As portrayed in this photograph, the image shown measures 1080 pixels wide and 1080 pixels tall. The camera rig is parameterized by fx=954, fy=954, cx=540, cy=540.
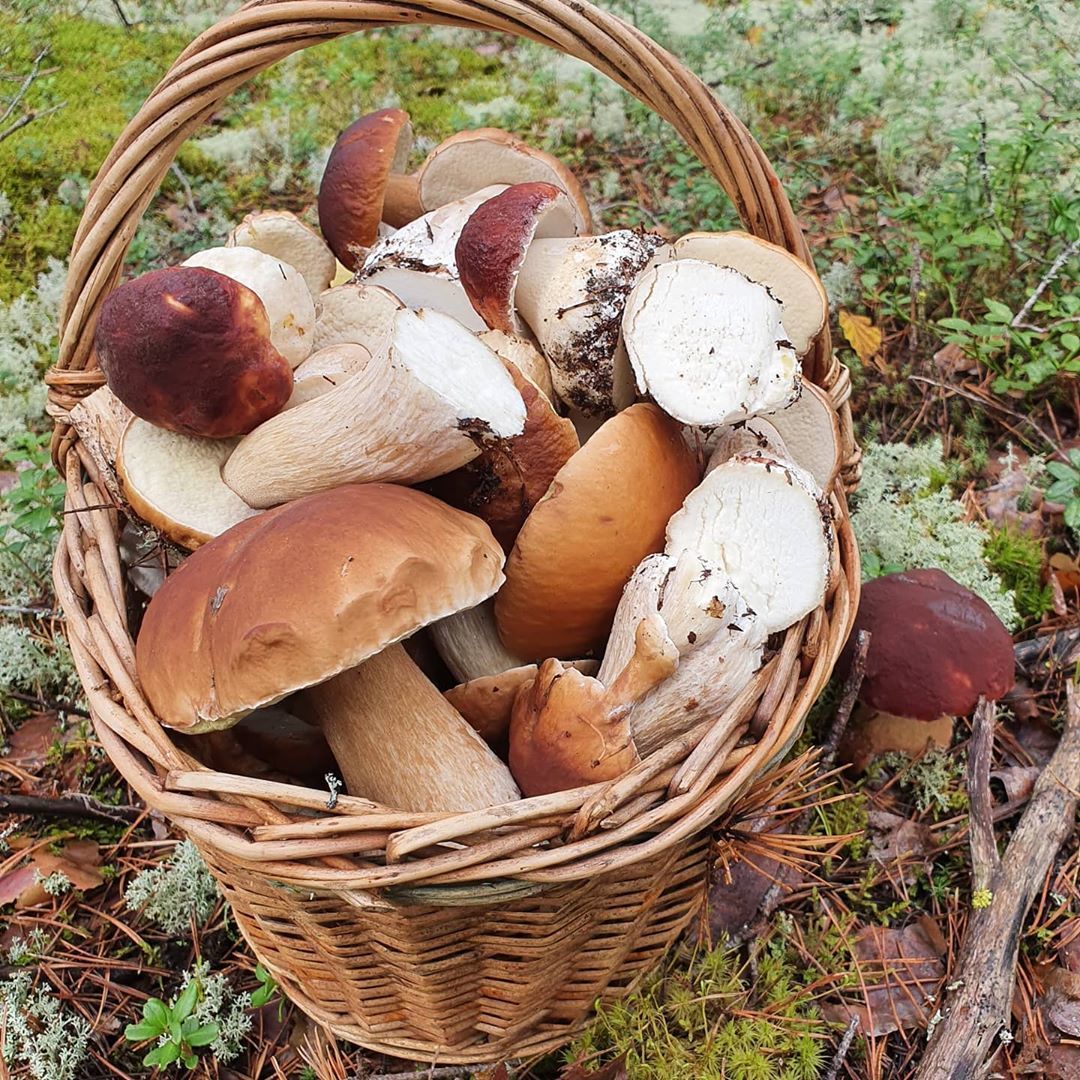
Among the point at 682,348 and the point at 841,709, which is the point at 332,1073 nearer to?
the point at 841,709

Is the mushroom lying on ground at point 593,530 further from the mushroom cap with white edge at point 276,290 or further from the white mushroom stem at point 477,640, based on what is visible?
the mushroom cap with white edge at point 276,290

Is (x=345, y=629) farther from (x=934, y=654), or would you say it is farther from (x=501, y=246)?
(x=934, y=654)

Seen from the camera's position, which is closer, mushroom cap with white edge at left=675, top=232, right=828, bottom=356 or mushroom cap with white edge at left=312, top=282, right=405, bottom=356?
mushroom cap with white edge at left=675, top=232, right=828, bottom=356

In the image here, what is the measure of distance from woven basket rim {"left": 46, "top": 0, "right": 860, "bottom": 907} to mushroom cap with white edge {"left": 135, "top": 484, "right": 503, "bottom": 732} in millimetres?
96

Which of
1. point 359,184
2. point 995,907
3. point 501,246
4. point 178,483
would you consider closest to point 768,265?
point 501,246

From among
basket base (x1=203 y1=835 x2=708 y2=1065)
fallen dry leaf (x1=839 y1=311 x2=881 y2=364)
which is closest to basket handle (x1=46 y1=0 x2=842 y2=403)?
basket base (x1=203 y1=835 x2=708 y2=1065)

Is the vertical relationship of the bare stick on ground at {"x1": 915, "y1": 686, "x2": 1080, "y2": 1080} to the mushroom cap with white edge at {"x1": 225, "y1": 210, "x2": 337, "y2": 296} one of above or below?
below

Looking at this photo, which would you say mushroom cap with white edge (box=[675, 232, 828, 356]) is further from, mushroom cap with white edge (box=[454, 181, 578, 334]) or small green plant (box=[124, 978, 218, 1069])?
small green plant (box=[124, 978, 218, 1069])

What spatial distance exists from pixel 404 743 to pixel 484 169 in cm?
135

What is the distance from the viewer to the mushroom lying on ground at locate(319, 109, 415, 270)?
83.7 inches

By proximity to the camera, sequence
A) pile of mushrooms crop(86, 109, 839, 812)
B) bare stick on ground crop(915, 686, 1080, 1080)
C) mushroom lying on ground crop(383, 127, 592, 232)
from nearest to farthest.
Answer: pile of mushrooms crop(86, 109, 839, 812) → bare stick on ground crop(915, 686, 1080, 1080) → mushroom lying on ground crop(383, 127, 592, 232)

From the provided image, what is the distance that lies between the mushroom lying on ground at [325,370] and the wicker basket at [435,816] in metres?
0.40

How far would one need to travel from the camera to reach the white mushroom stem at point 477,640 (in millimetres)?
1680

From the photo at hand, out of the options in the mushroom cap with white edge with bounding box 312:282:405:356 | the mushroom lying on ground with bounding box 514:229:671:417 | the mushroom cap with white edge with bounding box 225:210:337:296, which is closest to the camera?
the mushroom lying on ground with bounding box 514:229:671:417
